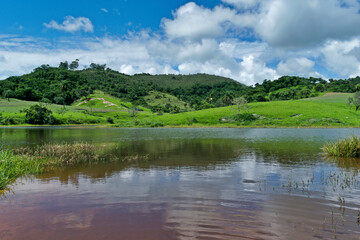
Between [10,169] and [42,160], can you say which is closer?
[10,169]

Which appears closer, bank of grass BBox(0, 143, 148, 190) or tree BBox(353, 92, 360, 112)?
Result: bank of grass BBox(0, 143, 148, 190)

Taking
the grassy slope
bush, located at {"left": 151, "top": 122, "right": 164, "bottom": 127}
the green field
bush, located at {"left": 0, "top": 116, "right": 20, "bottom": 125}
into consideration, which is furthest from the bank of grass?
bush, located at {"left": 0, "top": 116, "right": 20, "bottom": 125}

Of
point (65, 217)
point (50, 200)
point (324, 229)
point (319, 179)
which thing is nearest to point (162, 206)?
point (65, 217)

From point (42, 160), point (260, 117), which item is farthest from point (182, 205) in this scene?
point (260, 117)

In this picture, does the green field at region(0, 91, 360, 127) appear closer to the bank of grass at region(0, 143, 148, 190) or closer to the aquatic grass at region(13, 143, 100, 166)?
the aquatic grass at region(13, 143, 100, 166)

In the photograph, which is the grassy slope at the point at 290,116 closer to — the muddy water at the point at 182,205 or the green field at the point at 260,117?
the green field at the point at 260,117

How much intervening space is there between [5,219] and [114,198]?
4174 millimetres

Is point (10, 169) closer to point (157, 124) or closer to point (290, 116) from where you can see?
point (157, 124)

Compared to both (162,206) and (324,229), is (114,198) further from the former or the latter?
(324,229)

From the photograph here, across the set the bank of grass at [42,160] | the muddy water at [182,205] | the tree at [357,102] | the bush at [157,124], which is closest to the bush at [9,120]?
the bush at [157,124]

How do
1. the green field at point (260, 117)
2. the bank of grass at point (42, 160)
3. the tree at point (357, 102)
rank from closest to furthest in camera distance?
the bank of grass at point (42, 160), the green field at point (260, 117), the tree at point (357, 102)

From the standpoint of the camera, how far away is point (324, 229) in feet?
27.6

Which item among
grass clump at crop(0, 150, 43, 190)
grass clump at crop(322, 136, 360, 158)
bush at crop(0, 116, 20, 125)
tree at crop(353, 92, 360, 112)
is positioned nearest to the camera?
grass clump at crop(0, 150, 43, 190)

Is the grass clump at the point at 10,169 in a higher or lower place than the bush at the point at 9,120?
lower
